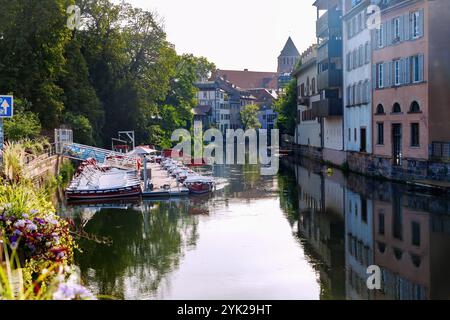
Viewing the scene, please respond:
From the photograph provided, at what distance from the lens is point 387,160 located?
38.0 metres

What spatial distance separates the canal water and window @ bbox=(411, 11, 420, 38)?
864 cm

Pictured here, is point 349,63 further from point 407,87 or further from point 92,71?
point 92,71

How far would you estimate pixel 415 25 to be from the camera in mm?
35438

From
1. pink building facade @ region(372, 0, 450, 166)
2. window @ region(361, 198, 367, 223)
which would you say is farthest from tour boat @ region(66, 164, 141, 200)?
pink building facade @ region(372, 0, 450, 166)

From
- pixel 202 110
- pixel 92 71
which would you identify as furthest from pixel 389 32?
pixel 202 110

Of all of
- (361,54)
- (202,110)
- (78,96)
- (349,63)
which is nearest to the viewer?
(361,54)

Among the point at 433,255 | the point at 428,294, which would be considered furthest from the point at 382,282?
the point at 433,255

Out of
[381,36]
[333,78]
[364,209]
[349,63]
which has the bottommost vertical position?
[364,209]

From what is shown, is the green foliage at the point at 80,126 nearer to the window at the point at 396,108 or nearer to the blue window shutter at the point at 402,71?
the window at the point at 396,108

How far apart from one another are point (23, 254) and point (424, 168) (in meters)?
25.3

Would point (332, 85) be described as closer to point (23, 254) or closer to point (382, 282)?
point (382, 282)

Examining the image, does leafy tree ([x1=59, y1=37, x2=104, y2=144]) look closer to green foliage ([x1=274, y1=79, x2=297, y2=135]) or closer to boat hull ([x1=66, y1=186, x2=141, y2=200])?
boat hull ([x1=66, y1=186, x2=141, y2=200])

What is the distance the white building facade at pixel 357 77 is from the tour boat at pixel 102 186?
15618 millimetres

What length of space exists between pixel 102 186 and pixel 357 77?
21228 mm
